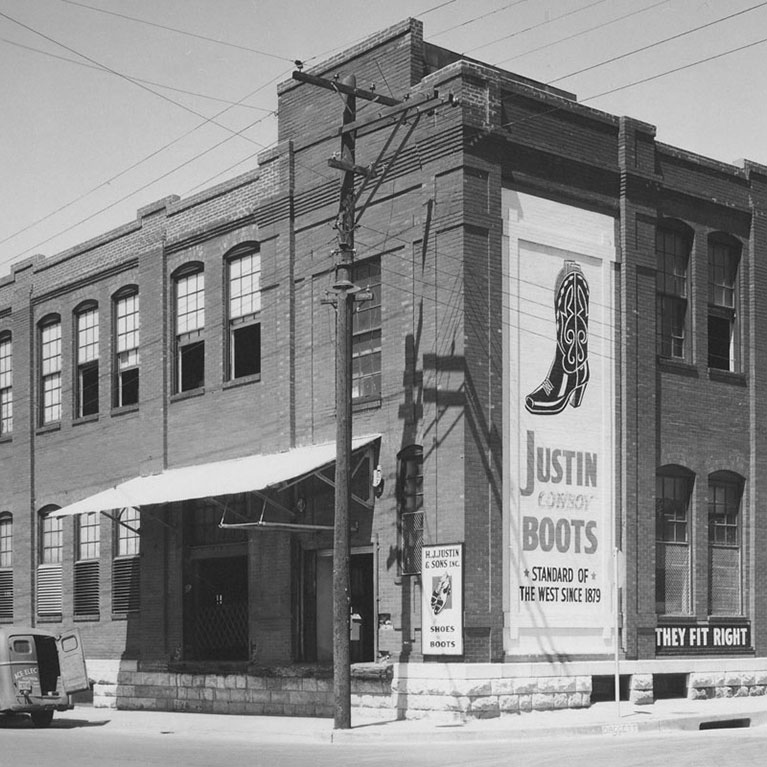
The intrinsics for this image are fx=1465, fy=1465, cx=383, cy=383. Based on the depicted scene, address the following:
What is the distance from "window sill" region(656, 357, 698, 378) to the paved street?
770 cm

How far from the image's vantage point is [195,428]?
101ft

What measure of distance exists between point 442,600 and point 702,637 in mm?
6234

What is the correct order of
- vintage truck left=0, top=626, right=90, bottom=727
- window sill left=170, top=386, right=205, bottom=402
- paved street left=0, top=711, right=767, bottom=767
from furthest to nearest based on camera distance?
window sill left=170, top=386, right=205, bottom=402 < vintage truck left=0, top=626, right=90, bottom=727 < paved street left=0, top=711, right=767, bottom=767

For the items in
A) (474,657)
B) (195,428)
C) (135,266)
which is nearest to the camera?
(474,657)

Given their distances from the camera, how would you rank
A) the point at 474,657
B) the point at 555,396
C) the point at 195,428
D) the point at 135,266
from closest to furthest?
1. the point at 474,657
2. the point at 555,396
3. the point at 195,428
4. the point at 135,266

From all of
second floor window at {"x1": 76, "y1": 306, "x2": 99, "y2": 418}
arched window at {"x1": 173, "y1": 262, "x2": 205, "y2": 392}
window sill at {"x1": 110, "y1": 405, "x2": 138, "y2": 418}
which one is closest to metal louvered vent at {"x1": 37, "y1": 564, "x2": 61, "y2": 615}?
second floor window at {"x1": 76, "y1": 306, "x2": 99, "y2": 418}

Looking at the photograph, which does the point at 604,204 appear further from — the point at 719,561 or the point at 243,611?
the point at 243,611

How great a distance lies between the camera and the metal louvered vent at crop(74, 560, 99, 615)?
109ft

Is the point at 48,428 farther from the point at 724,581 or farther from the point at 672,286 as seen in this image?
the point at 724,581

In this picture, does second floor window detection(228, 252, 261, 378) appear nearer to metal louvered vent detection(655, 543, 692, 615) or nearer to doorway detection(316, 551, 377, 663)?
doorway detection(316, 551, 377, 663)

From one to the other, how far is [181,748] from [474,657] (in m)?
5.25

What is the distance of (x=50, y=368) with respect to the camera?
36.4 metres

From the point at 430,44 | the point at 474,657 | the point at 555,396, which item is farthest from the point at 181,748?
the point at 430,44

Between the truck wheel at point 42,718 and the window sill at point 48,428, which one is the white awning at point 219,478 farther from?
the window sill at point 48,428
